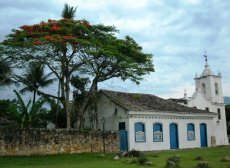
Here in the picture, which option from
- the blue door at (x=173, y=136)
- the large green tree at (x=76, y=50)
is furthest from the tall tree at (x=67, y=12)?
the blue door at (x=173, y=136)

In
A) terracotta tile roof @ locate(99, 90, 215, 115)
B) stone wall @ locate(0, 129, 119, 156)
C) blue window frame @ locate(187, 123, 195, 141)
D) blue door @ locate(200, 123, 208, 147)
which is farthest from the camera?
blue door @ locate(200, 123, 208, 147)

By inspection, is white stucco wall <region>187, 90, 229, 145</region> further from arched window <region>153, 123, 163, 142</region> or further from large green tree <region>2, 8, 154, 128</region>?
large green tree <region>2, 8, 154, 128</region>

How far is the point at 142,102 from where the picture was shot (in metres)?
30.8

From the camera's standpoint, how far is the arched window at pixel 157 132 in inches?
1166

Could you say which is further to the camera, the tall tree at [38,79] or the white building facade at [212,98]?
the white building facade at [212,98]

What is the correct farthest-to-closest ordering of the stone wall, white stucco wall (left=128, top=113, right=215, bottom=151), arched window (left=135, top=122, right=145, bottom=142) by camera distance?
arched window (left=135, top=122, right=145, bottom=142) → white stucco wall (left=128, top=113, right=215, bottom=151) → the stone wall

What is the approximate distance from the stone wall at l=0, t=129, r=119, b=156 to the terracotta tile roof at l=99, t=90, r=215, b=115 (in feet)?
13.2

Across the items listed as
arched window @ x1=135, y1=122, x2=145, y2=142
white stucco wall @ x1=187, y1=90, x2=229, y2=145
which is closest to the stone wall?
arched window @ x1=135, y1=122, x2=145, y2=142

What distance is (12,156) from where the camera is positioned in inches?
808

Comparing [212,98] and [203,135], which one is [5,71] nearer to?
[203,135]

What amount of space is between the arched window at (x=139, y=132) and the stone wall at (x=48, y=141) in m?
3.31

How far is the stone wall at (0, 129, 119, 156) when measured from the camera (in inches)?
818

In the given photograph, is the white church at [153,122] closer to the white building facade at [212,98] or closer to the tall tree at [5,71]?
the white building facade at [212,98]

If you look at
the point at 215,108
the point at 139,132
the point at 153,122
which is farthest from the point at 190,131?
the point at 215,108
